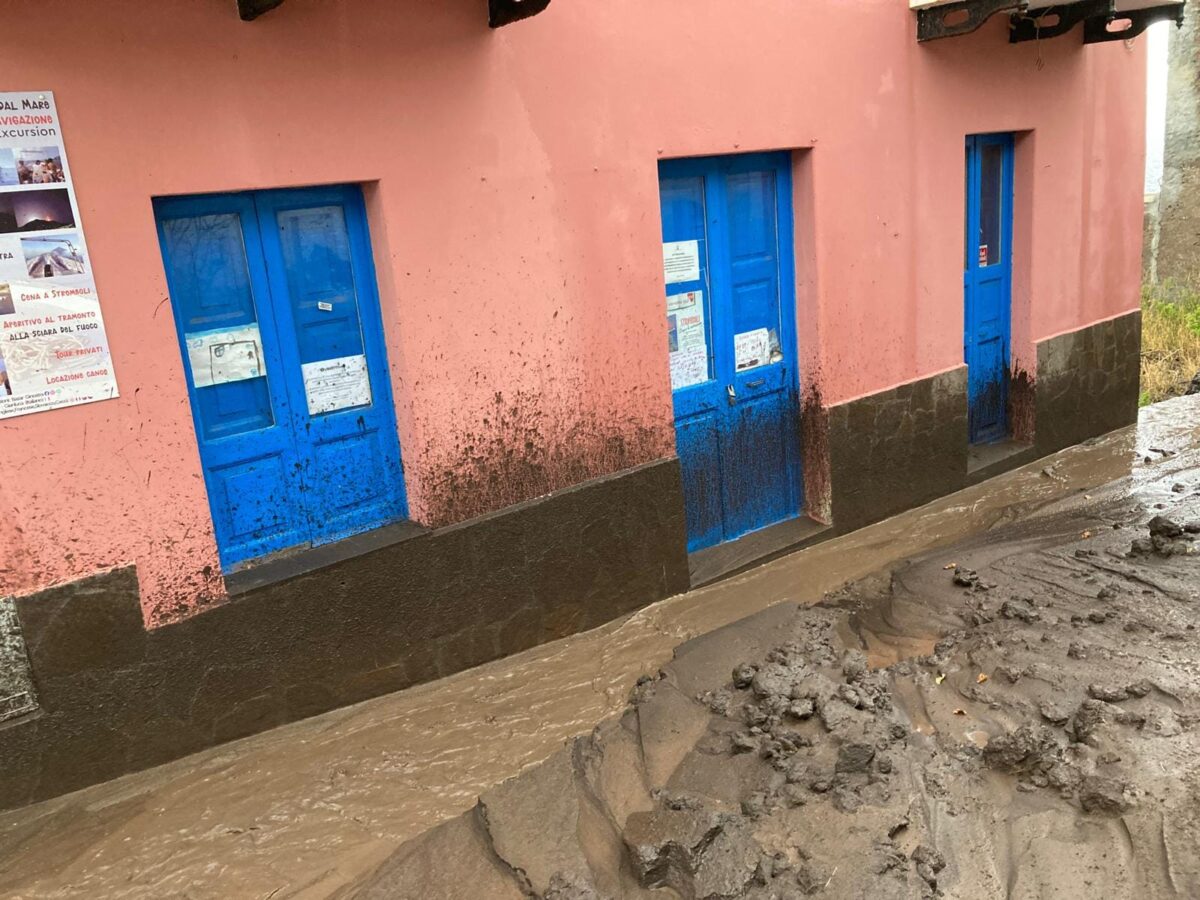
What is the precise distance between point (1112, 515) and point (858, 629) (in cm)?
236

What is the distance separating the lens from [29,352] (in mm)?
3535

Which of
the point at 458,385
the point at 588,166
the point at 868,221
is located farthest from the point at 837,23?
the point at 458,385

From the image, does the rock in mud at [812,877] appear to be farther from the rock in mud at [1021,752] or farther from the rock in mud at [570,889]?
the rock in mud at [1021,752]

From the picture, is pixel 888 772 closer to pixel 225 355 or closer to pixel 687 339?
pixel 687 339

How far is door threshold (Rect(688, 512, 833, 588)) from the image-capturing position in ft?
19.0

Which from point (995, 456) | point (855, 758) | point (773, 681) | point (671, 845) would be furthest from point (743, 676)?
point (995, 456)

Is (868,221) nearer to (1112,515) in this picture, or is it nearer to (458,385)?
(1112,515)

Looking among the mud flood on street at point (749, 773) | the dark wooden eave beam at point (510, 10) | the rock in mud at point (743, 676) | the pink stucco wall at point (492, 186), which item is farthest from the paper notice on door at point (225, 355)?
the rock in mud at point (743, 676)

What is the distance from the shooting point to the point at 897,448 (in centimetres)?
668

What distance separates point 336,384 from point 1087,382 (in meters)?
6.50

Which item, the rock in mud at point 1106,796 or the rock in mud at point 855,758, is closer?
the rock in mud at point 1106,796

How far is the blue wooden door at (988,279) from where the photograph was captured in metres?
7.36

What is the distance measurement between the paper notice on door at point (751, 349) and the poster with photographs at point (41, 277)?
354cm

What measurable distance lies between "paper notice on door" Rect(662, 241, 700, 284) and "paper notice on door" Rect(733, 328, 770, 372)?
0.53 m
